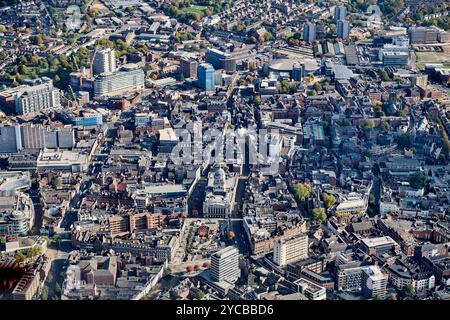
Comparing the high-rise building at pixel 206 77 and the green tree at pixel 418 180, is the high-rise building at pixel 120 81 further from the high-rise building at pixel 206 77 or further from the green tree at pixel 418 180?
the green tree at pixel 418 180

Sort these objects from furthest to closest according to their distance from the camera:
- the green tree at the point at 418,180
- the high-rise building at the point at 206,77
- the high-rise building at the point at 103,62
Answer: the high-rise building at the point at 103,62 → the high-rise building at the point at 206,77 → the green tree at the point at 418,180

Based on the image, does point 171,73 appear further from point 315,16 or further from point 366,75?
point 315,16

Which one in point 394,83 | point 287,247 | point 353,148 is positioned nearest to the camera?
point 287,247

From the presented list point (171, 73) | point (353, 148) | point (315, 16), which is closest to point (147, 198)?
point (353, 148)

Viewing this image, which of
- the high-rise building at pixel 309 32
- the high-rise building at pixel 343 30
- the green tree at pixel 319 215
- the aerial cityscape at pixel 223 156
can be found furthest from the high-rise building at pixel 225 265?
the high-rise building at pixel 343 30

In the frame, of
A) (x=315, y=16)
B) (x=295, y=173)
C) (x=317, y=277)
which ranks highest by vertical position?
(x=315, y=16)
